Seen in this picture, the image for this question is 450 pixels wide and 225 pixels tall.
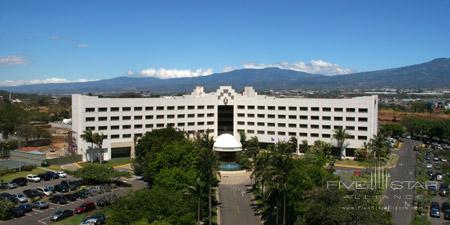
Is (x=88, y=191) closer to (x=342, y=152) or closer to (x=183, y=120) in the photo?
(x=183, y=120)

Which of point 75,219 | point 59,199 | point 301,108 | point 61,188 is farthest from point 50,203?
point 301,108

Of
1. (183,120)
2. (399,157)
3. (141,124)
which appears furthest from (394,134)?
(141,124)

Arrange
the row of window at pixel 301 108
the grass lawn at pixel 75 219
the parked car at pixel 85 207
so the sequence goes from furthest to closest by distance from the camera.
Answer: the row of window at pixel 301 108, the parked car at pixel 85 207, the grass lawn at pixel 75 219

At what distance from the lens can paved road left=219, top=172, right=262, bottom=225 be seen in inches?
2094

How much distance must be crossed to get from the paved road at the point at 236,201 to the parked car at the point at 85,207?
16.1m

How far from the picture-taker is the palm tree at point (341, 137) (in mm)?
95375

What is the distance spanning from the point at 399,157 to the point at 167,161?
60856mm

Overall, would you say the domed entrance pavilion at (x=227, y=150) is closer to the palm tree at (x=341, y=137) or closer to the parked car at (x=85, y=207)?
the palm tree at (x=341, y=137)

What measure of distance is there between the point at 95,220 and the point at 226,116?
6616 cm

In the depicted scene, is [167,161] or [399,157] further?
[399,157]

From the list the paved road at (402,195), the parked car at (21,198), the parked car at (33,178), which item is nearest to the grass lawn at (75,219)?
the parked car at (21,198)

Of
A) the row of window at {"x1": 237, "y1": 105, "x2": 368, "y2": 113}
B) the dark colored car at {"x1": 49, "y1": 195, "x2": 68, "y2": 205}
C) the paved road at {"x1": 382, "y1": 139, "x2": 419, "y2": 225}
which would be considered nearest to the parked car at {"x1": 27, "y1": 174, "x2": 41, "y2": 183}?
the dark colored car at {"x1": 49, "y1": 195, "x2": 68, "y2": 205}

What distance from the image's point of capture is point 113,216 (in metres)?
39.9

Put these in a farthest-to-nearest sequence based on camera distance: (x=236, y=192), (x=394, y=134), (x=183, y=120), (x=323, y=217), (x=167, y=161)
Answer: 1. (x=394, y=134)
2. (x=183, y=120)
3. (x=236, y=192)
4. (x=167, y=161)
5. (x=323, y=217)
